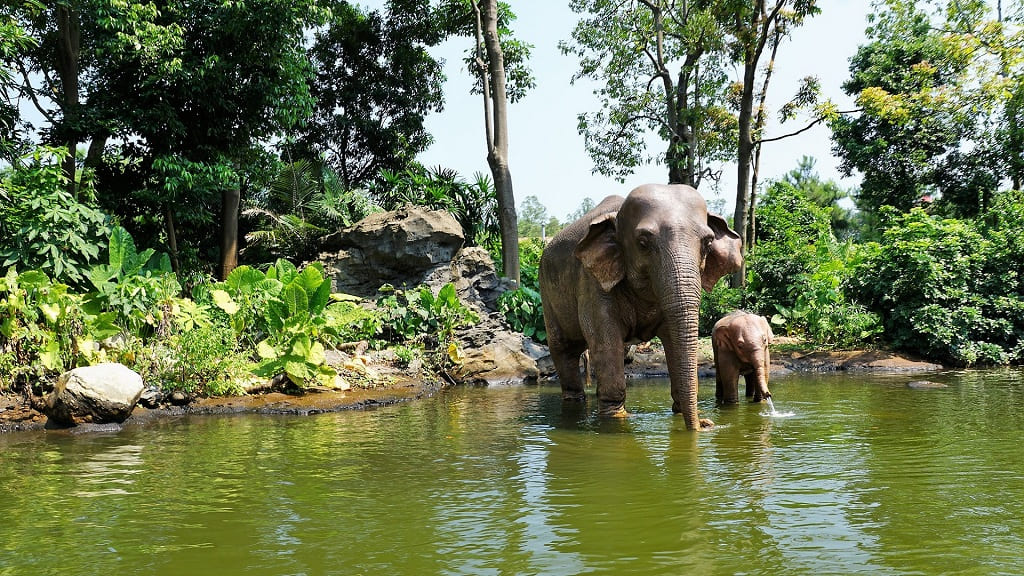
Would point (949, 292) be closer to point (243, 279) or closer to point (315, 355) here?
point (315, 355)

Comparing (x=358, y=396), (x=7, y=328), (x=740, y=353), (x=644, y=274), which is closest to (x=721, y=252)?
(x=644, y=274)

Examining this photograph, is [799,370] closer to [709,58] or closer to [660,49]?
[660,49]

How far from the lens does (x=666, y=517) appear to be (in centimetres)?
421

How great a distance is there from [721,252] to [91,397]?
677 centimetres

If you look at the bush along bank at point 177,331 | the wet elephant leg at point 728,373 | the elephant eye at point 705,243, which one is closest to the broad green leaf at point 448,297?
the bush along bank at point 177,331

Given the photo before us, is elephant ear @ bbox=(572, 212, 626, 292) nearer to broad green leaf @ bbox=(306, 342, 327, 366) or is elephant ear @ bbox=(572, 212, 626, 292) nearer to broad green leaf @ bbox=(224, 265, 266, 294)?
broad green leaf @ bbox=(306, 342, 327, 366)

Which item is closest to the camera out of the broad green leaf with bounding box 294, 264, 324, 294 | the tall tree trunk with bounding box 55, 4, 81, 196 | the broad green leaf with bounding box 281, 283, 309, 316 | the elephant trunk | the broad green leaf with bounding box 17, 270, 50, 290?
the elephant trunk

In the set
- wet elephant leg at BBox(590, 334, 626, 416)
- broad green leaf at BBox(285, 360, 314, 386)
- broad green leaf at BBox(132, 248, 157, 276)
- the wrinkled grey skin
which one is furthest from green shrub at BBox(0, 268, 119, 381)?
wet elephant leg at BBox(590, 334, 626, 416)

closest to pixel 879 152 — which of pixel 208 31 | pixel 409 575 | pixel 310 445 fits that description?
pixel 208 31

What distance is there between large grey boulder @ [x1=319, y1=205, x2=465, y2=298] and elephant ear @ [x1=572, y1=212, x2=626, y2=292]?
34.8 ft

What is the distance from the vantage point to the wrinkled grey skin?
6.89 m

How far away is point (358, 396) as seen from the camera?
432 inches

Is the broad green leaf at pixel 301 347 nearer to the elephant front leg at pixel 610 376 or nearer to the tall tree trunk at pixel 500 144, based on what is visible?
the elephant front leg at pixel 610 376

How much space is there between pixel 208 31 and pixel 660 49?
48.4 feet
